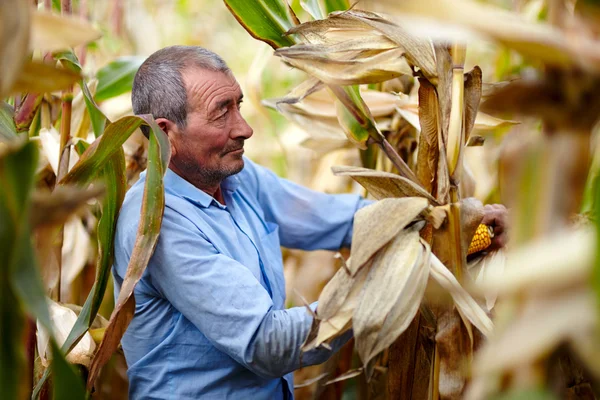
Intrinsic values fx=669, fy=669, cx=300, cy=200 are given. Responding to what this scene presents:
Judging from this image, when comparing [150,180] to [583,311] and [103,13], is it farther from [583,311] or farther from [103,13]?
[103,13]

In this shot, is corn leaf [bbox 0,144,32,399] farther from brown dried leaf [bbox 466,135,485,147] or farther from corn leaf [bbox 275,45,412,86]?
brown dried leaf [bbox 466,135,485,147]

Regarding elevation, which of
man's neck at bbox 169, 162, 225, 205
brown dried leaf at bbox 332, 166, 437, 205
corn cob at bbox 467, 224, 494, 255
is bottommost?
man's neck at bbox 169, 162, 225, 205

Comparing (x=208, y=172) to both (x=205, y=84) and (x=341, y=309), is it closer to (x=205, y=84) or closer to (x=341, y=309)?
(x=205, y=84)

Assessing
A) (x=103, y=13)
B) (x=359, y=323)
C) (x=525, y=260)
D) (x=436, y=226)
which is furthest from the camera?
(x=103, y=13)

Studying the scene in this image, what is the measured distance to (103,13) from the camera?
293 centimetres

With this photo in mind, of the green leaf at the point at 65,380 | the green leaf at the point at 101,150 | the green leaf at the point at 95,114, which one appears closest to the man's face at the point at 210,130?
the green leaf at the point at 95,114

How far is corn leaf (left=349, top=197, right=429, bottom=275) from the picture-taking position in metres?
0.70

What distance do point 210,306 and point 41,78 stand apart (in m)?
0.52

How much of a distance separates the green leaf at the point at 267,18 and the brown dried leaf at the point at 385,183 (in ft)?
0.82

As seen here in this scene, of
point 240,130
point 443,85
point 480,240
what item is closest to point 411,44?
point 443,85

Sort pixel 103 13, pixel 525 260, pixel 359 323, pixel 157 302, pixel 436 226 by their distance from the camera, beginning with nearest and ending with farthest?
1. pixel 525 260
2. pixel 359 323
3. pixel 436 226
4. pixel 157 302
5. pixel 103 13

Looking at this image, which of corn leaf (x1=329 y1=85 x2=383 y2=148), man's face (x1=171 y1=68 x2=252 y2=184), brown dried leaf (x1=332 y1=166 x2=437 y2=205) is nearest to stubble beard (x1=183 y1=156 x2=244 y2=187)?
man's face (x1=171 y1=68 x2=252 y2=184)

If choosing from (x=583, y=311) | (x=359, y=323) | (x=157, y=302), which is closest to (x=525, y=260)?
(x=583, y=311)

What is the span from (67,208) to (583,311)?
1.12ft
